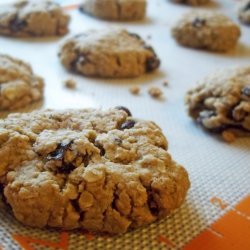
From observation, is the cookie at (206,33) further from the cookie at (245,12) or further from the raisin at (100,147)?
the raisin at (100,147)

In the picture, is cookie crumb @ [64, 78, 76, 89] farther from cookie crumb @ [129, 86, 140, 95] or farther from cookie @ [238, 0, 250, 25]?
cookie @ [238, 0, 250, 25]

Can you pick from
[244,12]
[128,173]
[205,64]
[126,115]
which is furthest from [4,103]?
[244,12]

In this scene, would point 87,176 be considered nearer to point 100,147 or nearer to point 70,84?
point 100,147

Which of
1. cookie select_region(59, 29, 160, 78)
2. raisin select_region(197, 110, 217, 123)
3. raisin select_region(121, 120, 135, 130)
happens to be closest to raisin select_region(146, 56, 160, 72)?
cookie select_region(59, 29, 160, 78)

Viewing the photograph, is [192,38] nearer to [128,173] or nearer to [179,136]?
[179,136]

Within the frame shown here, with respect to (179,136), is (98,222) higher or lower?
higher

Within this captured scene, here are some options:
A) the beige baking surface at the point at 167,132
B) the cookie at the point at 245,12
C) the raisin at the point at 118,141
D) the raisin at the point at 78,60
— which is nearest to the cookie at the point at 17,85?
the beige baking surface at the point at 167,132
